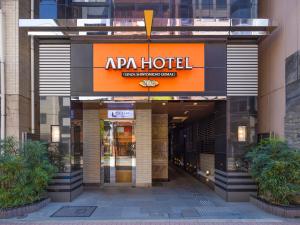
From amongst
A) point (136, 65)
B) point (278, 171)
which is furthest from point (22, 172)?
point (278, 171)

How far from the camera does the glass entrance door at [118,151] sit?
13.6m

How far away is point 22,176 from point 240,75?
746 cm

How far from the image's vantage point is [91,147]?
44.6 feet

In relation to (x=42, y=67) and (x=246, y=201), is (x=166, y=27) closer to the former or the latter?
(x=42, y=67)

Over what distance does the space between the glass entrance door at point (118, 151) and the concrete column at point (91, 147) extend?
0.83 ft

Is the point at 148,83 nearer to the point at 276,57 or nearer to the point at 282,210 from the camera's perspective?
the point at 276,57

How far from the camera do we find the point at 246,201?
34.8 feet

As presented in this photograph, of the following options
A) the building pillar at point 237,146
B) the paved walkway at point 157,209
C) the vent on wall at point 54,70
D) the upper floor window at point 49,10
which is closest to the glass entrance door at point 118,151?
the paved walkway at point 157,209

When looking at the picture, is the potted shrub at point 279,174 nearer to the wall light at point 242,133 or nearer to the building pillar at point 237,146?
the building pillar at point 237,146

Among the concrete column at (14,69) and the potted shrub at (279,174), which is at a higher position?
the concrete column at (14,69)

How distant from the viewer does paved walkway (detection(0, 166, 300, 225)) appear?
8.46 meters

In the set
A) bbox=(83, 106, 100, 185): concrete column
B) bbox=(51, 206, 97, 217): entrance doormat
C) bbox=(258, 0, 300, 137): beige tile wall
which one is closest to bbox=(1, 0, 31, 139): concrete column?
bbox=(51, 206, 97, 217): entrance doormat

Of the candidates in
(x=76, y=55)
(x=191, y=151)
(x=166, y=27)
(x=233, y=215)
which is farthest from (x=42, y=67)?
(x=191, y=151)

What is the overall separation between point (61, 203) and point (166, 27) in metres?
6.54
